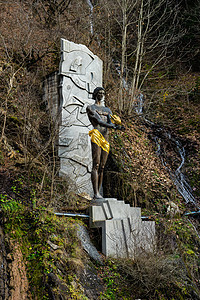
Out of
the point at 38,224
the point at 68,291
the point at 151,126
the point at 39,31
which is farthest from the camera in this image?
the point at 39,31

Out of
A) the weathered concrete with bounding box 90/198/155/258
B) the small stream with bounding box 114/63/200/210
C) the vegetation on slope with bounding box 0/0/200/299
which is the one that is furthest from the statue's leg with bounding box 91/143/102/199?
the small stream with bounding box 114/63/200/210

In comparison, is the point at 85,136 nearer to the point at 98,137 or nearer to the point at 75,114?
the point at 75,114

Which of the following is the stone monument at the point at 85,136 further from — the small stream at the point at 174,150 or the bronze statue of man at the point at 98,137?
the small stream at the point at 174,150

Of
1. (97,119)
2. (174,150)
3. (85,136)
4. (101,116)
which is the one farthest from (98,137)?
(174,150)

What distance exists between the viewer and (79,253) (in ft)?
16.1

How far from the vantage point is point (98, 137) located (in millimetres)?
6180

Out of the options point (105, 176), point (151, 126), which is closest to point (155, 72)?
point (151, 126)

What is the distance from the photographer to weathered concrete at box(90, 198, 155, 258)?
5.43 meters

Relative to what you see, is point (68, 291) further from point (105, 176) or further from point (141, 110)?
point (141, 110)

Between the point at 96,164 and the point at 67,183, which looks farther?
the point at 67,183

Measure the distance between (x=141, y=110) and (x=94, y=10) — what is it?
596 cm

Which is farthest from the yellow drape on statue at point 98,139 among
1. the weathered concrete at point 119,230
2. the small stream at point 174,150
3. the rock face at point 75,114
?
the small stream at point 174,150

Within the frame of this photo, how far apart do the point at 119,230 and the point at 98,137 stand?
6.13ft

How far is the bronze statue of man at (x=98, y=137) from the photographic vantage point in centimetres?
616
